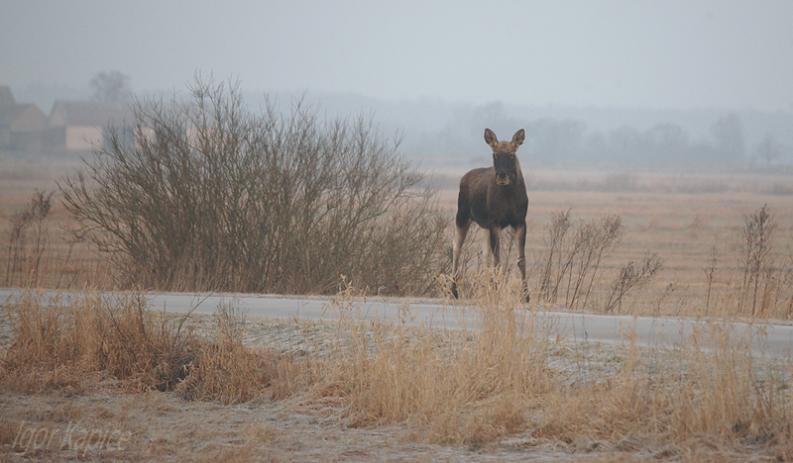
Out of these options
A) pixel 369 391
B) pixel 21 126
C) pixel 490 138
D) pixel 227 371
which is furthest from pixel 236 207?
pixel 21 126

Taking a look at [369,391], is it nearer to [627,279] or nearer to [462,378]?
[462,378]

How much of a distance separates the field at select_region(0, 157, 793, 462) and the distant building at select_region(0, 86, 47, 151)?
169 meters

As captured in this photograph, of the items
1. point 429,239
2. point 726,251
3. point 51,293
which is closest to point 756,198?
point 726,251

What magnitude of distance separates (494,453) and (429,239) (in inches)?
561

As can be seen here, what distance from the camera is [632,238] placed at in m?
57.4

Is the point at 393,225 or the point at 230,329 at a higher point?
the point at 393,225

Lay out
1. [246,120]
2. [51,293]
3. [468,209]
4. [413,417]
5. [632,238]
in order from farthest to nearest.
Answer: [632,238] → [246,120] → [468,209] → [51,293] → [413,417]

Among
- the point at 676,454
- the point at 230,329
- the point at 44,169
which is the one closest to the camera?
the point at 676,454

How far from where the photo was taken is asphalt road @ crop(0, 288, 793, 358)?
12055 mm

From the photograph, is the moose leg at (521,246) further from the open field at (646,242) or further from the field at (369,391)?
the field at (369,391)

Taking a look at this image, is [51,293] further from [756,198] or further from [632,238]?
[756,198]

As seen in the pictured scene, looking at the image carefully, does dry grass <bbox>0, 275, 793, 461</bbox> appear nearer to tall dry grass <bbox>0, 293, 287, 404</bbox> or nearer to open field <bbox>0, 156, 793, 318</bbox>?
tall dry grass <bbox>0, 293, 287, 404</bbox>

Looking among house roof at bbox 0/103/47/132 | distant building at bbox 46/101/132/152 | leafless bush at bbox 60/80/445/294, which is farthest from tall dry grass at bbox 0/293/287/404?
house roof at bbox 0/103/47/132

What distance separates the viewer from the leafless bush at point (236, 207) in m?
22.7
